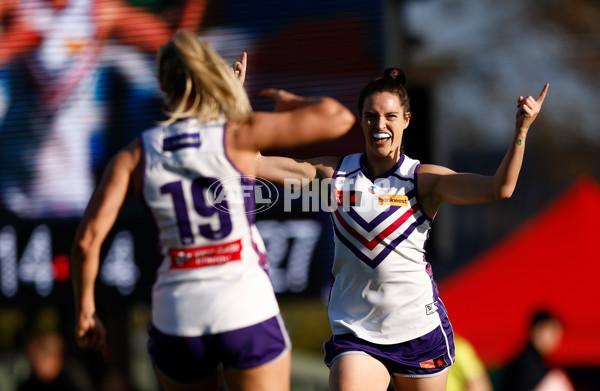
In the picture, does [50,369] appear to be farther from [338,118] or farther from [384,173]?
[338,118]

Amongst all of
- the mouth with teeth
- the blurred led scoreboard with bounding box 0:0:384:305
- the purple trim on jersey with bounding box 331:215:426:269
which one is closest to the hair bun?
the mouth with teeth

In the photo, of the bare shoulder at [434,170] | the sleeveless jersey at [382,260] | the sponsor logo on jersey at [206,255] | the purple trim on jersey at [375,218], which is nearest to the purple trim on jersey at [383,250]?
the sleeveless jersey at [382,260]

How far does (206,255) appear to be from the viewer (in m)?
3.28

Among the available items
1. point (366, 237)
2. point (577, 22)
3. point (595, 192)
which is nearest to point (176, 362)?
point (366, 237)

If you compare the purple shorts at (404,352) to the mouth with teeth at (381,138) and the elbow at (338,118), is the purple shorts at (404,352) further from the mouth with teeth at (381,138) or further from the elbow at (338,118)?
the elbow at (338,118)

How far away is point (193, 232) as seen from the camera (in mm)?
3271

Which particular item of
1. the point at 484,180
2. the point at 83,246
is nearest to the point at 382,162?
the point at 484,180

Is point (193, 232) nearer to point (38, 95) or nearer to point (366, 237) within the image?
point (366, 237)

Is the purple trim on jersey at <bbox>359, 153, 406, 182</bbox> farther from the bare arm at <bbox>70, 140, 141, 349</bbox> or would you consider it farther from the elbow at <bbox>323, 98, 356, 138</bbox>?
the bare arm at <bbox>70, 140, 141, 349</bbox>

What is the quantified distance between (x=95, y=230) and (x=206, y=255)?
44 centimetres

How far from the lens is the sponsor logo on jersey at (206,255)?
3.28 meters

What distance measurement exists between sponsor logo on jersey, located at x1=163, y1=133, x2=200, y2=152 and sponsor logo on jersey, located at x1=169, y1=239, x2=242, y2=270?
1.22 ft

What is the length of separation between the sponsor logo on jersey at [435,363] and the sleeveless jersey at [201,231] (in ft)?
3.83

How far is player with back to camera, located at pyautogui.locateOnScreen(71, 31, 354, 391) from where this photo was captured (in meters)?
3.26
